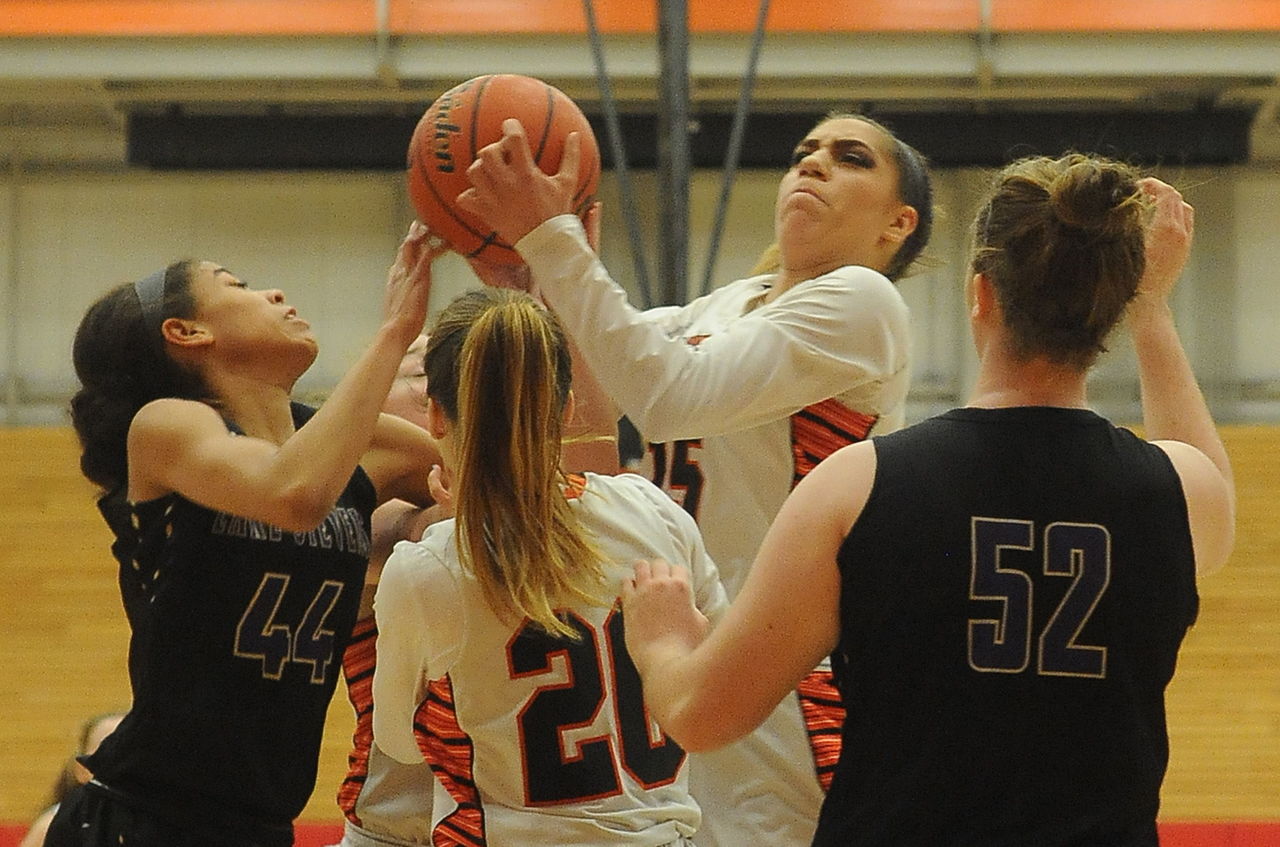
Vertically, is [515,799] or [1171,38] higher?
[1171,38]

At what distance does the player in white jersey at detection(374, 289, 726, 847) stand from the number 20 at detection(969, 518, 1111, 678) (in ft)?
2.62

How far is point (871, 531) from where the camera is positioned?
1736 mm

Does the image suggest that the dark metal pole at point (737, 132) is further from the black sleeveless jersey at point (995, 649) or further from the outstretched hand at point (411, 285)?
the black sleeveless jersey at point (995, 649)

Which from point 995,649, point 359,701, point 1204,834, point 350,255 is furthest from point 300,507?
point 350,255

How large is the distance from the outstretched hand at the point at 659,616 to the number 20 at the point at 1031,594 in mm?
347

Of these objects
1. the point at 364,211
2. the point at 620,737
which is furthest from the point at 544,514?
the point at 364,211

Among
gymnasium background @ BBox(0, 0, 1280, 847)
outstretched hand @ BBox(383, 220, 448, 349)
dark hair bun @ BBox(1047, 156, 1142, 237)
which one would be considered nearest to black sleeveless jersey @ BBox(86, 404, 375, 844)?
outstretched hand @ BBox(383, 220, 448, 349)

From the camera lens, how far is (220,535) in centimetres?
273

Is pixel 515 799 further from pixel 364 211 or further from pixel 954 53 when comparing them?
pixel 364 211

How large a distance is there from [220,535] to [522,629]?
0.63 metres

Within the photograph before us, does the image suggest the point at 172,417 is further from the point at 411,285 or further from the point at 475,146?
the point at 475,146

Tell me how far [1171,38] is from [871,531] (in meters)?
8.83

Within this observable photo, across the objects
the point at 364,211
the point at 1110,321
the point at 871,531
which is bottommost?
the point at 364,211

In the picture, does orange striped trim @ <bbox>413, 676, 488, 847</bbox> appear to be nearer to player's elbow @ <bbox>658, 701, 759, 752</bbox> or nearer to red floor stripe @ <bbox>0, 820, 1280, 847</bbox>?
player's elbow @ <bbox>658, 701, 759, 752</bbox>
